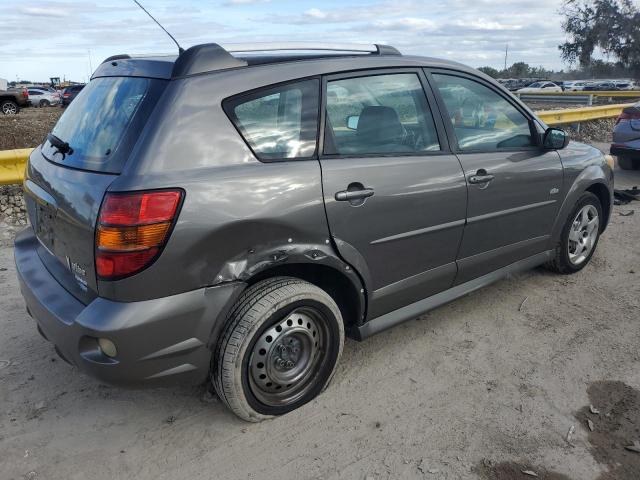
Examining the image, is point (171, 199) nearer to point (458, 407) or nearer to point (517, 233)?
point (458, 407)

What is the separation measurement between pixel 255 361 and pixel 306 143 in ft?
3.63

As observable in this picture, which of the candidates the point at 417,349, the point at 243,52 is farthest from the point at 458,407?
the point at 243,52

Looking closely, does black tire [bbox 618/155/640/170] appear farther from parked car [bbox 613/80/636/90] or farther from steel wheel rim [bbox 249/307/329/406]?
parked car [bbox 613/80/636/90]

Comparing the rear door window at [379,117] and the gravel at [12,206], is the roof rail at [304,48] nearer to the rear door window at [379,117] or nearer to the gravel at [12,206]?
the rear door window at [379,117]

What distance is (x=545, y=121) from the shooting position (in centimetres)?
1080

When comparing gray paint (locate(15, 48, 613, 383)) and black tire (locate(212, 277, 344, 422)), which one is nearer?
gray paint (locate(15, 48, 613, 383))

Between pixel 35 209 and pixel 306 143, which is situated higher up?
pixel 306 143

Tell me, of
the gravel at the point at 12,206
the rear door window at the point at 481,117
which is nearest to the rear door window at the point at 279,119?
the rear door window at the point at 481,117

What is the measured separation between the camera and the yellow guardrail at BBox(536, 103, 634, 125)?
10.9 metres

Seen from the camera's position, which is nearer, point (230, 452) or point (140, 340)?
point (140, 340)

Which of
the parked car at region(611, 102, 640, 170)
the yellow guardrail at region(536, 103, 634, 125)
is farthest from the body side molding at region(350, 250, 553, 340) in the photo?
the yellow guardrail at region(536, 103, 634, 125)

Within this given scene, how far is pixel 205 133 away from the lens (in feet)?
8.05

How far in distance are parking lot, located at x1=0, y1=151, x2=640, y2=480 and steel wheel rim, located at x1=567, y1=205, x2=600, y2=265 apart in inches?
30.2

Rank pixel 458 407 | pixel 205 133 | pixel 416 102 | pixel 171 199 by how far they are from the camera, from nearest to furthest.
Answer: pixel 171 199 < pixel 205 133 < pixel 458 407 < pixel 416 102
